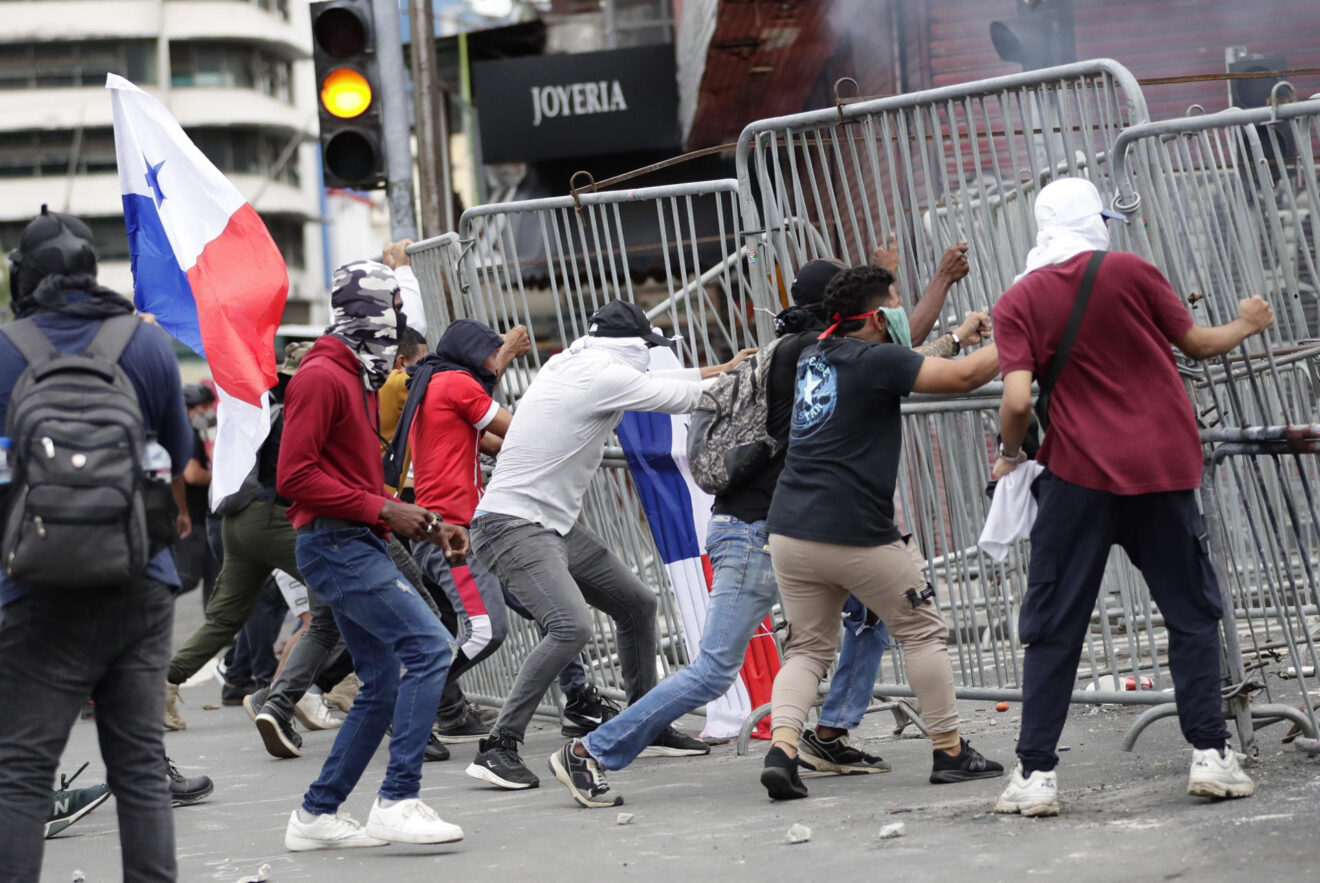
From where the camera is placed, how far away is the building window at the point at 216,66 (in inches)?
2640

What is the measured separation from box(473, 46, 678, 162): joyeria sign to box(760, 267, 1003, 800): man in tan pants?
12.3m

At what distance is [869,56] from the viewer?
13.4 m

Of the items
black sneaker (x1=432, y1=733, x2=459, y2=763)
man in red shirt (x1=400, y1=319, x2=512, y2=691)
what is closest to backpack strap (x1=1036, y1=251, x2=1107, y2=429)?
man in red shirt (x1=400, y1=319, x2=512, y2=691)

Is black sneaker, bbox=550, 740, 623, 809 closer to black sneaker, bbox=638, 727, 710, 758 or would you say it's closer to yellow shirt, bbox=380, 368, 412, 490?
black sneaker, bbox=638, 727, 710, 758

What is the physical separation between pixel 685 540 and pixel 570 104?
11.2 metres

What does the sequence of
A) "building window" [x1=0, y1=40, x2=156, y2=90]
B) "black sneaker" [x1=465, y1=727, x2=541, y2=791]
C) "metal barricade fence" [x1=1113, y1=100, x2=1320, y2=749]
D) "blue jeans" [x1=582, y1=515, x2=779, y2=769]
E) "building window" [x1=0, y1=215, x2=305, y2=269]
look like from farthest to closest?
"building window" [x1=0, y1=40, x2=156, y2=90], "building window" [x1=0, y1=215, x2=305, y2=269], "black sneaker" [x1=465, y1=727, x2=541, y2=791], "blue jeans" [x1=582, y1=515, x2=779, y2=769], "metal barricade fence" [x1=1113, y1=100, x2=1320, y2=749]

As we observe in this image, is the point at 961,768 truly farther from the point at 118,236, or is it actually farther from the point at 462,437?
the point at 118,236

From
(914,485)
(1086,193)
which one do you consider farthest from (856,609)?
(1086,193)

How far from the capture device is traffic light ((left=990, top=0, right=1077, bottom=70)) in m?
8.80

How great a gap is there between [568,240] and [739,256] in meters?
0.88

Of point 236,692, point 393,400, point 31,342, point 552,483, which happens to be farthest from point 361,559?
point 236,692

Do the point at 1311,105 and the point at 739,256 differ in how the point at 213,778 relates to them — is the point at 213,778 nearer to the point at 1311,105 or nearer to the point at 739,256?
the point at 739,256

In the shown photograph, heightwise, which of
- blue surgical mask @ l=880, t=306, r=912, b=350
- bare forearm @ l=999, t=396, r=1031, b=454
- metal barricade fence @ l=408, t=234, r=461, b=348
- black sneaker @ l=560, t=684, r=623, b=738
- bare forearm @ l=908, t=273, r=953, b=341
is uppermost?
metal barricade fence @ l=408, t=234, r=461, b=348

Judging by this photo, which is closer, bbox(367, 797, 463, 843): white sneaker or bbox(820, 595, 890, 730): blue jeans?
bbox(367, 797, 463, 843): white sneaker
